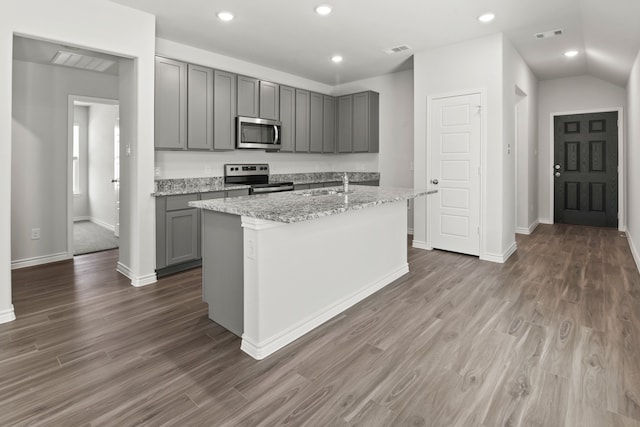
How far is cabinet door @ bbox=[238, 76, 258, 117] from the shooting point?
4.88 m

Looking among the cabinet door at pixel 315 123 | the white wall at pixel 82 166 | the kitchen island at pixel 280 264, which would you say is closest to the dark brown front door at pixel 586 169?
the cabinet door at pixel 315 123

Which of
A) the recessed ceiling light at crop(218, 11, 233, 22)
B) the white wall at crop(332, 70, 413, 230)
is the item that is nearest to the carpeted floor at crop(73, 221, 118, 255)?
the recessed ceiling light at crop(218, 11, 233, 22)

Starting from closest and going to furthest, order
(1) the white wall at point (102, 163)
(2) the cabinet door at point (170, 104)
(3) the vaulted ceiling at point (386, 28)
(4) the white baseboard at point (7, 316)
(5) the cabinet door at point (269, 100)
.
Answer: (4) the white baseboard at point (7, 316)
(3) the vaulted ceiling at point (386, 28)
(2) the cabinet door at point (170, 104)
(5) the cabinet door at point (269, 100)
(1) the white wall at point (102, 163)

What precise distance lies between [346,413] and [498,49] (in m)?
4.19

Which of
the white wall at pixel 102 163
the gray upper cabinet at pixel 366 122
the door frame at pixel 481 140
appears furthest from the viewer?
the white wall at pixel 102 163

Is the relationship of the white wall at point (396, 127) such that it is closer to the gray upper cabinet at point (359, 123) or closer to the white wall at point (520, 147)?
the gray upper cabinet at point (359, 123)

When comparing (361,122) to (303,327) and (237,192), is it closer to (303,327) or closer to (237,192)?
(237,192)

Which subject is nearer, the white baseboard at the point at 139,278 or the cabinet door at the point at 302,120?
the white baseboard at the point at 139,278

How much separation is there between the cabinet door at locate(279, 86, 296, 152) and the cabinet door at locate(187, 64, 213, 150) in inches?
49.0

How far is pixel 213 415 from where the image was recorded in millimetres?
1762

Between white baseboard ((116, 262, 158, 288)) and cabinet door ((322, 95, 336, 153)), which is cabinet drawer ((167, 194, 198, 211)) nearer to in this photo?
white baseboard ((116, 262, 158, 288))

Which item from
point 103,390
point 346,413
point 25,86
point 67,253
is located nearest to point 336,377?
point 346,413

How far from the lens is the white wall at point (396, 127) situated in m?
5.93

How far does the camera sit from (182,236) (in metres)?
4.10
